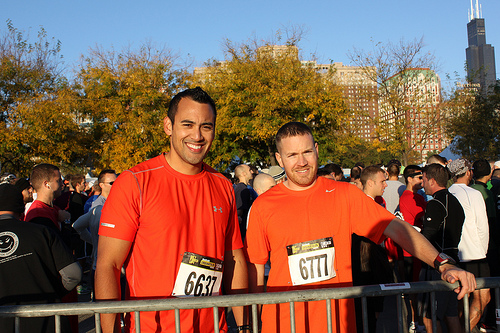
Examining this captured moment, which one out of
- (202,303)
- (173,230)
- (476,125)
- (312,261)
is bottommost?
(202,303)

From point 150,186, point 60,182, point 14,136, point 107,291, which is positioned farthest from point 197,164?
point 14,136

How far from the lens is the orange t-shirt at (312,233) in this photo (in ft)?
8.69

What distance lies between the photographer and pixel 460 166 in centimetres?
552

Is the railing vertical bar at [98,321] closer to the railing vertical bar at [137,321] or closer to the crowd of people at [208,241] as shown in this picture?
the crowd of people at [208,241]

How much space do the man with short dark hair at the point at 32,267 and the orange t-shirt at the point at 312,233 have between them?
5.63 ft

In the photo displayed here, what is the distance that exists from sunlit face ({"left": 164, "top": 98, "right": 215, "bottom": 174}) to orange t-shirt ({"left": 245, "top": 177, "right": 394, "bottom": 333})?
2.07ft

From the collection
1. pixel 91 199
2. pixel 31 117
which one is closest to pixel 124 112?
pixel 31 117

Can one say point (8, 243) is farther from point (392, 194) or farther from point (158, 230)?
point (392, 194)

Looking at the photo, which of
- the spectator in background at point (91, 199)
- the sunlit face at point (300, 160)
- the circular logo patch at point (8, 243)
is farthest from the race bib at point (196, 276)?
the spectator in background at point (91, 199)

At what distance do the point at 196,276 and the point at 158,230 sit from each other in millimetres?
366

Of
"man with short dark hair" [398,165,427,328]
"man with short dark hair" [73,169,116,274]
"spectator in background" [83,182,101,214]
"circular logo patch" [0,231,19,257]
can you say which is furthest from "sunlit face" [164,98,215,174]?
"spectator in background" [83,182,101,214]

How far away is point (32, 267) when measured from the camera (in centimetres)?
336

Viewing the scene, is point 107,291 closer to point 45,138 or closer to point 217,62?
point 45,138

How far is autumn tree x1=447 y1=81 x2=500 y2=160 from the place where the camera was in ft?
87.5
